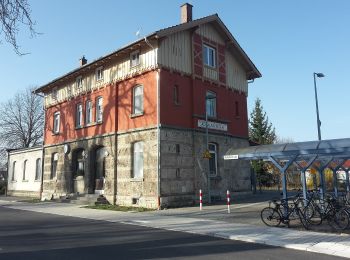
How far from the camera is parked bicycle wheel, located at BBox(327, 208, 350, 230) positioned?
12.1 meters

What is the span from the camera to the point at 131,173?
21672 millimetres

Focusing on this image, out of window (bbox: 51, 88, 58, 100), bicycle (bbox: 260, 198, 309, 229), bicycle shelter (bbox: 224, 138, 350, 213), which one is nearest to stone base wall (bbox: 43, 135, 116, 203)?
window (bbox: 51, 88, 58, 100)

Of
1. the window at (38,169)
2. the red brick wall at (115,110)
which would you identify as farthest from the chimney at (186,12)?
the window at (38,169)

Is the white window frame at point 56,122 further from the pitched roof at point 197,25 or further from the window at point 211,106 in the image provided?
the window at point 211,106

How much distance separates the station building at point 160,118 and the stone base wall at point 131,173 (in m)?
0.05

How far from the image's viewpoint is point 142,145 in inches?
847

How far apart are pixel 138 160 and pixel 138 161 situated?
0.06m

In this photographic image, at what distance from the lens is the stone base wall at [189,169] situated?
20.2m

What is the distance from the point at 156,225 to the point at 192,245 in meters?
3.93

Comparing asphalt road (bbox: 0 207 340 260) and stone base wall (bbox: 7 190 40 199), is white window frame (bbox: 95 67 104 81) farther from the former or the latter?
asphalt road (bbox: 0 207 340 260)

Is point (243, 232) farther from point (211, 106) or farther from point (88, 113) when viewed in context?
point (88, 113)

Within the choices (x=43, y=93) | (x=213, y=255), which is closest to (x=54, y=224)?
(x=213, y=255)

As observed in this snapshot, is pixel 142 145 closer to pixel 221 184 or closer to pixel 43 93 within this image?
A: pixel 221 184

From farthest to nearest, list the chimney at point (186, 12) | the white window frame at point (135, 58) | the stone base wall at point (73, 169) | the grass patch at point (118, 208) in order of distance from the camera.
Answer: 1. the chimney at point (186, 12)
2. the stone base wall at point (73, 169)
3. the white window frame at point (135, 58)
4. the grass patch at point (118, 208)
